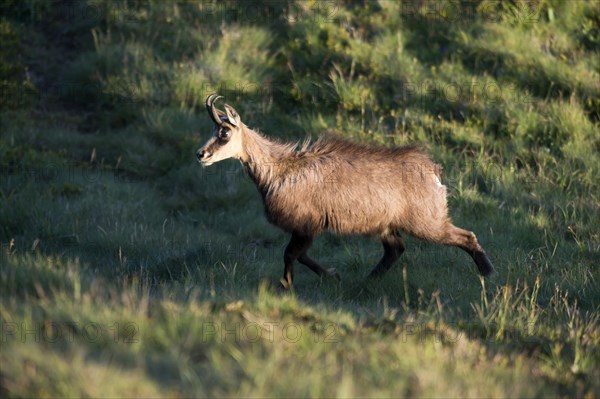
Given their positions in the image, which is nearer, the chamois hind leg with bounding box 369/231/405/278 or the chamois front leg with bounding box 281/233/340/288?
the chamois front leg with bounding box 281/233/340/288

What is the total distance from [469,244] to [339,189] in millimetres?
1415

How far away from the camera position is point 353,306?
625 centimetres

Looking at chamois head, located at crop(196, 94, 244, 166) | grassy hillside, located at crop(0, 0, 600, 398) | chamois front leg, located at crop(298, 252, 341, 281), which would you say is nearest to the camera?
grassy hillside, located at crop(0, 0, 600, 398)

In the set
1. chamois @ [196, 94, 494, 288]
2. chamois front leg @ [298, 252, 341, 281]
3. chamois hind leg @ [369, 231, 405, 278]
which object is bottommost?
chamois front leg @ [298, 252, 341, 281]

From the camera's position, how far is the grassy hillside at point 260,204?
4410 mm

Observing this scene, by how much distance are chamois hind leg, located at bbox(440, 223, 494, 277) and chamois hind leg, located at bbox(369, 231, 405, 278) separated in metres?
0.47

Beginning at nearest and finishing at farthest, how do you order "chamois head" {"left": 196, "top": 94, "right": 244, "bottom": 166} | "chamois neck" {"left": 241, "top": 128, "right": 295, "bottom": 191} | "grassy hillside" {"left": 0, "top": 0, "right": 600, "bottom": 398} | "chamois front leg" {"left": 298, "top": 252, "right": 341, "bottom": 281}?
"grassy hillside" {"left": 0, "top": 0, "right": 600, "bottom": 398}, "chamois head" {"left": 196, "top": 94, "right": 244, "bottom": 166}, "chamois neck" {"left": 241, "top": 128, "right": 295, "bottom": 191}, "chamois front leg" {"left": 298, "top": 252, "right": 341, "bottom": 281}

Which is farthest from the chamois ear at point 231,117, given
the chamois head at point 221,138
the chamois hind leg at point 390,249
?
the chamois hind leg at point 390,249

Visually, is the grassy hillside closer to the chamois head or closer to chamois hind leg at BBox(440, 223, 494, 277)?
chamois hind leg at BBox(440, 223, 494, 277)

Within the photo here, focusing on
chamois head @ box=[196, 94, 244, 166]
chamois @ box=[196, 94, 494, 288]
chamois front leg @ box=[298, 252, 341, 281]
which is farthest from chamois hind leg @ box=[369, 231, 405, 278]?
chamois head @ box=[196, 94, 244, 166]

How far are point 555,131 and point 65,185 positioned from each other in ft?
20.8

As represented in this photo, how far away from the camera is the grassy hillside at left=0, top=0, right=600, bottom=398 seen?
4410 millimetres

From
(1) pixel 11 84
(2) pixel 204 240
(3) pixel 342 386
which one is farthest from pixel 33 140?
(3) pixel 342 386

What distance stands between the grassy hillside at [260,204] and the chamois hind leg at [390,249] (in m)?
0.17
